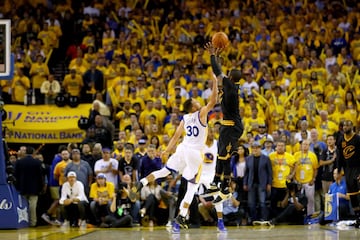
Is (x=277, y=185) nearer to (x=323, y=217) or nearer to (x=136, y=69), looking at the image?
(x=323, y=217)

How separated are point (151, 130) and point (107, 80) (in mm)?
3598

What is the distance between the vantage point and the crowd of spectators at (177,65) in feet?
68.2

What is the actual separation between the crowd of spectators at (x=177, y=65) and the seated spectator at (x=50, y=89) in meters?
0.03

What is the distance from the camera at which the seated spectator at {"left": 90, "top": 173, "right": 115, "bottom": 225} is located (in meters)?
18.9

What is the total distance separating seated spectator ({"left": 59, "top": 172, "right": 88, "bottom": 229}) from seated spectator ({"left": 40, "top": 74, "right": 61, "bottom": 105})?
4621 mm

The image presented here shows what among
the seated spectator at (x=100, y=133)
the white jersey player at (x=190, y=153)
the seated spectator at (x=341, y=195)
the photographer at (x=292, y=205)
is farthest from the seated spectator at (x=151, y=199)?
the seated spectator at (x=341, y=195)

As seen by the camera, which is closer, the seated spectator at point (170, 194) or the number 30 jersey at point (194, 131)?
the number 30 jersey at point (194, 131)

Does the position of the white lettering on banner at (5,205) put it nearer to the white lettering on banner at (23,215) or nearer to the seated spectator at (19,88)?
the white lettering on banner at (23,215)

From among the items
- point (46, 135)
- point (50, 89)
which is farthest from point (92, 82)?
point (46, 135)

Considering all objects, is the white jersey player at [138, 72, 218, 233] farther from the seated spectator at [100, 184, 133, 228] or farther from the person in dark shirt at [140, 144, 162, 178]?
the person in dark shirt at [140, 144, 162, 178]

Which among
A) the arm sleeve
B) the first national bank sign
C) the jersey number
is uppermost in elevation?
the arm sleeve

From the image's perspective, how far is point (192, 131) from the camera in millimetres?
15414

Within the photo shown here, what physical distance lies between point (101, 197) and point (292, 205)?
15.0 feet

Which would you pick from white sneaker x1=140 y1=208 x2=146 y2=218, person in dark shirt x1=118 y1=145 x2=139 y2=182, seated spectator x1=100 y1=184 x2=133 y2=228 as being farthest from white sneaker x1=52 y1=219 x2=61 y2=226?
white sneaker x1=140 y1=208 x2=146 y2=218
